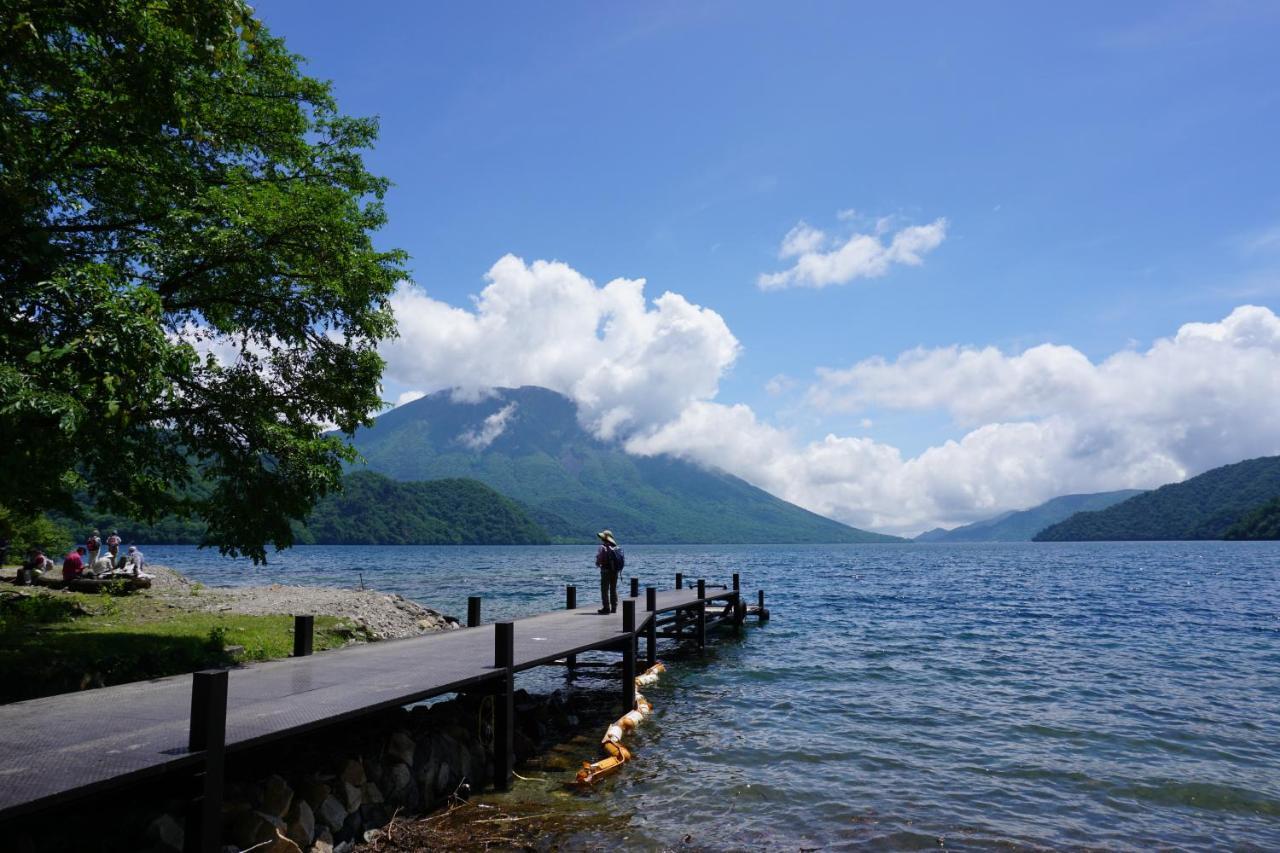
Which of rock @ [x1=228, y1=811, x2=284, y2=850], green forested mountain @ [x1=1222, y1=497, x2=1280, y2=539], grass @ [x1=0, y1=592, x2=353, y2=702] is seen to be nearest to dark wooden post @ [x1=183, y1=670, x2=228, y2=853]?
rock @ [x1=228, y1=811, x2=284, y2=850]

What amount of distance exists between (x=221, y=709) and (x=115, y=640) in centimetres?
1236

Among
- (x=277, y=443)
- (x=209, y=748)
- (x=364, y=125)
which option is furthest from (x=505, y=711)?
(x=364, y=125)

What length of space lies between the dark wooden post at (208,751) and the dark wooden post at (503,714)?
17.9 ft

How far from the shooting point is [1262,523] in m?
164

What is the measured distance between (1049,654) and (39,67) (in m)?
32.7

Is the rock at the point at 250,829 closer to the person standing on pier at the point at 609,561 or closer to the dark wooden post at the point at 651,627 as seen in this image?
the person standing on pier at the point at 609,561

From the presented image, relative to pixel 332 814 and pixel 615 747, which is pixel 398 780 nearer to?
pixel 332 814

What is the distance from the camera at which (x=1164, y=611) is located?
43.2m

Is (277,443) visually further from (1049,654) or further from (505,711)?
(1049,654)

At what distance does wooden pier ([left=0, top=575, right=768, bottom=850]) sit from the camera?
708 centimetres

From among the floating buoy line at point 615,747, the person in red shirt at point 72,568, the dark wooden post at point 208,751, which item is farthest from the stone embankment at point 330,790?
the person in red shirt at point 72,568

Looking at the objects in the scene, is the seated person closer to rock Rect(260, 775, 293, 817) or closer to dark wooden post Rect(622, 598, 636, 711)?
dark wooden post Rect(622, 598, 636, 711)

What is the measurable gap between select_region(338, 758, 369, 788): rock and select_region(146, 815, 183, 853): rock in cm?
257

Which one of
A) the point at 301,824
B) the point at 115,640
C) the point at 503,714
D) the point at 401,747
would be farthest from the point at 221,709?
the point at 115,640
